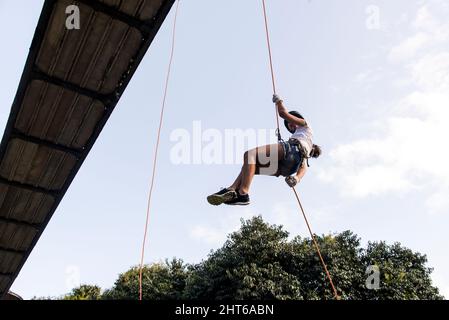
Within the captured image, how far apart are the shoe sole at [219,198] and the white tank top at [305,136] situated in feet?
4.79

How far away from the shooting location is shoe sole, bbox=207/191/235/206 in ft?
18.9

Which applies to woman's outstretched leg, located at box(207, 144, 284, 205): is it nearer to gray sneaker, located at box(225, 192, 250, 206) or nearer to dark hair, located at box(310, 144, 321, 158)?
gray sneaker, located at box(225, 192, 250, 206)

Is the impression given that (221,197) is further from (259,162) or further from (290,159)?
(290,159)

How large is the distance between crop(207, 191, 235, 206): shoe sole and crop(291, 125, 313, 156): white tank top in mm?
1461

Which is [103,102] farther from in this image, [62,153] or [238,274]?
[238,274]

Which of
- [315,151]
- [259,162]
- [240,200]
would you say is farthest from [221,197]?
[315,151]

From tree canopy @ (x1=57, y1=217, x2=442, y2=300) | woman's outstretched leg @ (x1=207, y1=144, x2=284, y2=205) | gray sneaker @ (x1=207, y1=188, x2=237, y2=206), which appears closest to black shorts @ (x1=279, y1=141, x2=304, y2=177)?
woman's outstretched leg @ (x1=207, y1=144, x2=284, y2=205)

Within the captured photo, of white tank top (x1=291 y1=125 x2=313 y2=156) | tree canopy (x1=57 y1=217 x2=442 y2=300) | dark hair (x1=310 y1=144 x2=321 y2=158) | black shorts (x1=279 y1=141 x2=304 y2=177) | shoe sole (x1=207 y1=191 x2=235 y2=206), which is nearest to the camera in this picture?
shoe sole (x1=207 y1=191 x2=235 y2=206)

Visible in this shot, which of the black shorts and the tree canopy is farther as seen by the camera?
the tree canopy

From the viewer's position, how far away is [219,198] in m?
5.77

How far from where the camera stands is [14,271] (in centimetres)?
1084

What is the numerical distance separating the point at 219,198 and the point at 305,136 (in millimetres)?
1858

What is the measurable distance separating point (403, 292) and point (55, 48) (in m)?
22.4

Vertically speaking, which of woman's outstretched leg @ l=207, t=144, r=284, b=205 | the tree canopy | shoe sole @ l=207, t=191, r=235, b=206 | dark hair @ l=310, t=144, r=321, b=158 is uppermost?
the tree canopy
